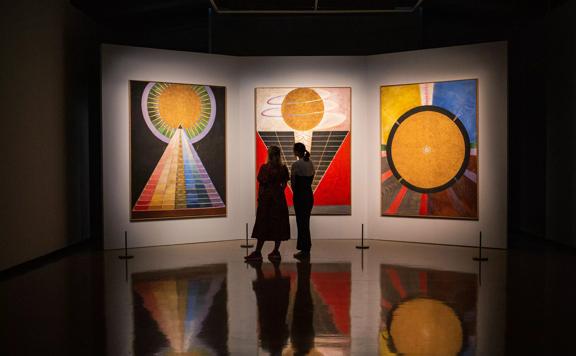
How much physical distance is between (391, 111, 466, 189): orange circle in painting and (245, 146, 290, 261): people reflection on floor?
103 inches

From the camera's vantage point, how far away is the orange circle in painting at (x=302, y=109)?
416 inches

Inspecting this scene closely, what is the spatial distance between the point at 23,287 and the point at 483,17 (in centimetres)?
938

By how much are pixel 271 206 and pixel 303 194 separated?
664 mm

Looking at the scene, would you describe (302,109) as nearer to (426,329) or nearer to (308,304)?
(308,304)

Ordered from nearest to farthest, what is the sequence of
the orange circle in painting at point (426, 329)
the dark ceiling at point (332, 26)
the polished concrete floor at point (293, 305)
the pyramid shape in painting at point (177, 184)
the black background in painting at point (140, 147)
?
the orange circle in painting at point (426, 329), the polished concrete floor at point (293, 305), the black background in painting at point (140, 147), the pyramid shape in painting at point (177, 184), the dark ceiling at point (332, 26)

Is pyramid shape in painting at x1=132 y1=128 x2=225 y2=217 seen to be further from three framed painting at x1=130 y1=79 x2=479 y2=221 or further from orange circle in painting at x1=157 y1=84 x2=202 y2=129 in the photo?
orange circle in painting at x1=157 y1=84 x2=202 y2=129

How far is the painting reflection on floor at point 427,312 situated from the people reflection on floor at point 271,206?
1.59 metres

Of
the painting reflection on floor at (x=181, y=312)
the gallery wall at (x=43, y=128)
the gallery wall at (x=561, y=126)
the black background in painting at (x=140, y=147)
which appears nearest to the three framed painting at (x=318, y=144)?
the black background in painting at (x=140, y=147)

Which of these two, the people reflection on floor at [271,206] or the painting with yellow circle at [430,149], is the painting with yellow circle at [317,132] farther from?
the people reflection on floor at [271,206]

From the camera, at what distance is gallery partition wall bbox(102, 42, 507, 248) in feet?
31.5

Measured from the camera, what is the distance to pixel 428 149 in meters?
10.0

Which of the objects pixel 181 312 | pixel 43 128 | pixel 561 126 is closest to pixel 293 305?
pixel 181 312

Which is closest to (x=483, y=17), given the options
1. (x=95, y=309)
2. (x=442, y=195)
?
(x=442, y=195)

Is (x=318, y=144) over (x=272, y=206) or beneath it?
over
